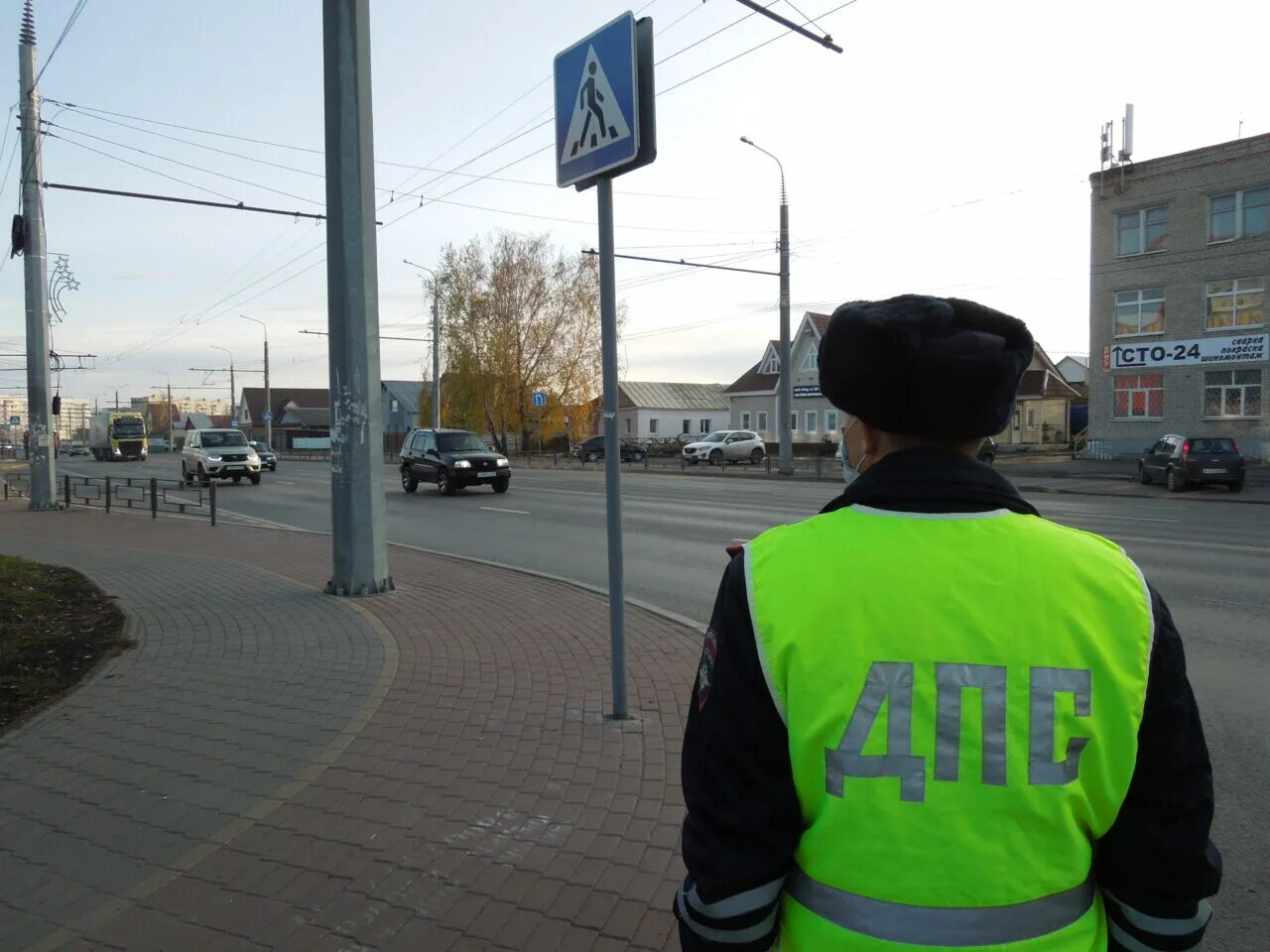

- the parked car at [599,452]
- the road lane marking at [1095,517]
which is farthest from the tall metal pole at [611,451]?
the parked car at [599,452]

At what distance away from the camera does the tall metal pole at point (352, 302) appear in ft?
28.9

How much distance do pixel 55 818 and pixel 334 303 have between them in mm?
5899


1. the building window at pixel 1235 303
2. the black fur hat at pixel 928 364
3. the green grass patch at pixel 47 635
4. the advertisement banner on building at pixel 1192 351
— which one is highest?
the building window at pixel 1235 303

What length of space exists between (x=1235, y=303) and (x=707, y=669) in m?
37.8

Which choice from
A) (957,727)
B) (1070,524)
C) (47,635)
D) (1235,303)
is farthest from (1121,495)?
(957,727)

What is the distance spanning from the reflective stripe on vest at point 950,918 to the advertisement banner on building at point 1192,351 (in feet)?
120

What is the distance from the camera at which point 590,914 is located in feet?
10.5

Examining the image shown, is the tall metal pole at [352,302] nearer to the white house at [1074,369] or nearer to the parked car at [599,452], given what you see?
the parked car at [599,452]

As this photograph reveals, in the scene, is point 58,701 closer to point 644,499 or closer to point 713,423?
Answer: point 644,499

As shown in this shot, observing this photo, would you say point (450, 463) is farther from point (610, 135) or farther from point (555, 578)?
point (610, 135)

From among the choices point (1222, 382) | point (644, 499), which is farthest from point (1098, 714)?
point (1222, 382)

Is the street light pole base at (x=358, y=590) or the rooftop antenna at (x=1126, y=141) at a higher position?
the rooftop antenna at (x=1126, y=141)

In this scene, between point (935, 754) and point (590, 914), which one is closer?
point (935, 754)

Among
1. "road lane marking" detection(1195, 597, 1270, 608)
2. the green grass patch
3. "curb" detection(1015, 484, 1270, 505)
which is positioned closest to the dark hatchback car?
"curb" detection(1015, 484, 1270, 505)
